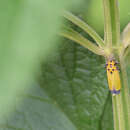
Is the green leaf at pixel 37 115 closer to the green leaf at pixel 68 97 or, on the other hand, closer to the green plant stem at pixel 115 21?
the green leaf at pixel 68 97

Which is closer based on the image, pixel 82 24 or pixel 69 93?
pixel 82 24

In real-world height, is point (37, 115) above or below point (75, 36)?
below

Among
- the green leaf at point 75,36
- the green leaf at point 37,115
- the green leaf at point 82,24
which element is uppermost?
the green leaf at point 82,24

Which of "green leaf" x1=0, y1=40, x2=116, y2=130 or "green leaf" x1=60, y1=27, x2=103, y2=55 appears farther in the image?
"green leaf" x1=0, y1=40, x2=116, y2=130

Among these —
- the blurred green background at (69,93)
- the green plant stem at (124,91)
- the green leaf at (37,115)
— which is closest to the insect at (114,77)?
the green plant stem at (124,91)

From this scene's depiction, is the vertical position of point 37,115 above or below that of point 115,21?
below

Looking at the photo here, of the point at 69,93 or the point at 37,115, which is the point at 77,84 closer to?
the point at 69,93

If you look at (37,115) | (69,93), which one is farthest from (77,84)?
(37,115)

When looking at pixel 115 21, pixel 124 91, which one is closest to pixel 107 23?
pixel 115 21

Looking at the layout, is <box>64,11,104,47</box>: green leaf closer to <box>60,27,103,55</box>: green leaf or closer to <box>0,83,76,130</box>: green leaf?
<box>60,27,103,55</box>: green leaf

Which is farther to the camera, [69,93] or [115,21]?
[69,93]

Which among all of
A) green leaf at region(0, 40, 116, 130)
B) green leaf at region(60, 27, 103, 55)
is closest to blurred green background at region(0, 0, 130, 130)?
green leaf at region(0, 40, 116, 130)

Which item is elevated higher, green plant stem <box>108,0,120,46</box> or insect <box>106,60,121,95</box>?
green plant stem <box>108,0,120,46</box>

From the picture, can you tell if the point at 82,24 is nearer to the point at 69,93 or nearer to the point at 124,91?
the point at 124,91
